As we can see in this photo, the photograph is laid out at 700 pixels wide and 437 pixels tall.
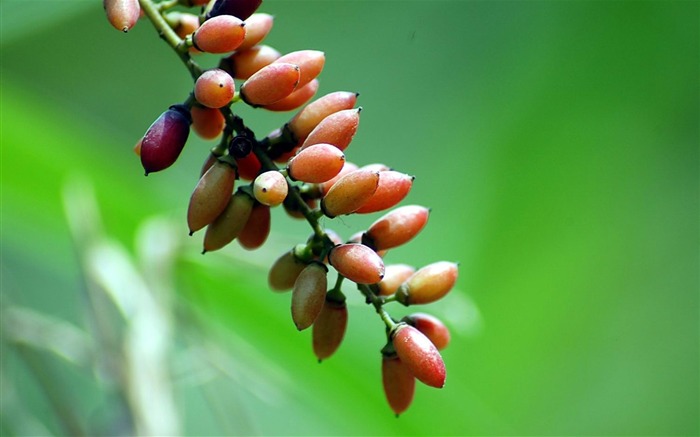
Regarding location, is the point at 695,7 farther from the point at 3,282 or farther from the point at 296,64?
the point at 296,64

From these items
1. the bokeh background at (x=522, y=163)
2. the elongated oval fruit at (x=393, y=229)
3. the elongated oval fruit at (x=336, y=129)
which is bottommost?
the elongated oval fruit at (x=393, y=229)

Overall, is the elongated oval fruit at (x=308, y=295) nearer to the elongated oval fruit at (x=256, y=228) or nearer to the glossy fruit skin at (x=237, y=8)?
the elongated oval fruit at (x=256, y=228)

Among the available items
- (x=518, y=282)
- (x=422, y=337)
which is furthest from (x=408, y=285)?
(x=518, y=282)

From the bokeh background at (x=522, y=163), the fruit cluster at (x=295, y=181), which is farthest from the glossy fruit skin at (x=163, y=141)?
the bokeh background at (x=522, y=163)

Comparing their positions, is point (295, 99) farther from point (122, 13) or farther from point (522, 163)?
point (522, 163)

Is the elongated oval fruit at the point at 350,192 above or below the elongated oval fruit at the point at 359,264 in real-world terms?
above

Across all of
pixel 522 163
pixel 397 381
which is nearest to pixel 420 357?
pixel 397 381
